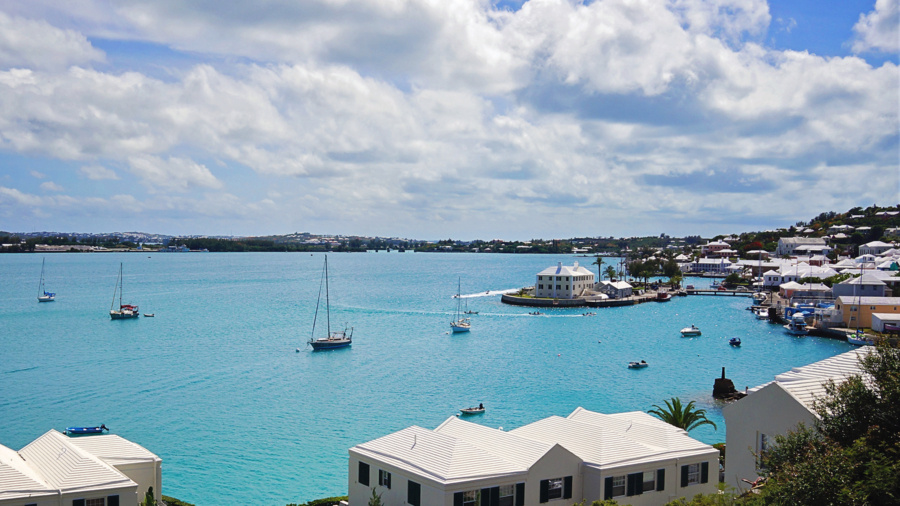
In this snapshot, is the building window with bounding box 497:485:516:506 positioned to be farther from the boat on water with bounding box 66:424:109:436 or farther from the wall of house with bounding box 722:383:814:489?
the boat on water with bounding box 66:424:109:436

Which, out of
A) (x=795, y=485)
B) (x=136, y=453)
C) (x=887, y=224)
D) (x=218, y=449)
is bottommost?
(x=218, y=449)

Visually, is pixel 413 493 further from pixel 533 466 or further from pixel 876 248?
pixel 876 248

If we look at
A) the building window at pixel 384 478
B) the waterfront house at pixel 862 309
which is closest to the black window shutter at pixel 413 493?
the building window at pixel 384 478

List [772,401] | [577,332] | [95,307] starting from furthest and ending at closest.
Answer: [95,307], [577,332], [772,401]

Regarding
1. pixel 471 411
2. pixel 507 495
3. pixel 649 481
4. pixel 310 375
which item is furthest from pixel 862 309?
pixel 507 495

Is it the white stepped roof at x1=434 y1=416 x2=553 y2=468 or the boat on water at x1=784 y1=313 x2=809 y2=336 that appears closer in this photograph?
the white stepped roof at x1=434 y1=416 x2=553 y2=468

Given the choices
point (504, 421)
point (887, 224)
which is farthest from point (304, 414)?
point (887, 224)

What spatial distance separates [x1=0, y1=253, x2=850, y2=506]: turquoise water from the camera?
30172mm

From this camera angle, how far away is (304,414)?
35.9 metres

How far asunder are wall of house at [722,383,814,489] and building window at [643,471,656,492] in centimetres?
193

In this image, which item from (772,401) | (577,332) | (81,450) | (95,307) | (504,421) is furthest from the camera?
(95,307)

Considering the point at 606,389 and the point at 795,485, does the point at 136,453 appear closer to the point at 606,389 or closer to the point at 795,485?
the point at 795,485

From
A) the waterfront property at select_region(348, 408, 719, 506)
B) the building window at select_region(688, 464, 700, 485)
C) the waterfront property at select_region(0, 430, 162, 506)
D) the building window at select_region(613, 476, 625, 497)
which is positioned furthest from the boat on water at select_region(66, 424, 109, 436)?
the building window at select_region(688, 464, 700, 485)

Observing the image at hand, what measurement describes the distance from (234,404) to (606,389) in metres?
24.5
